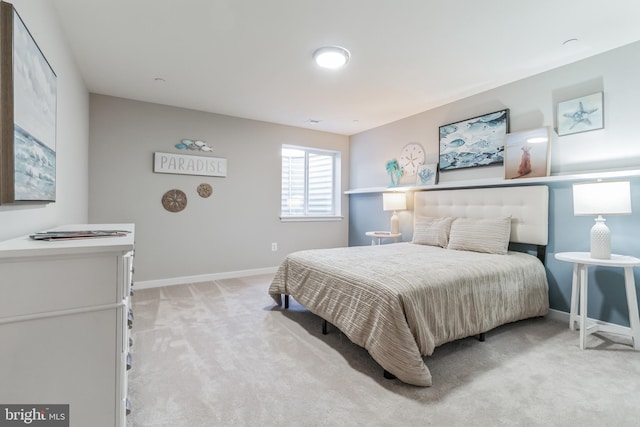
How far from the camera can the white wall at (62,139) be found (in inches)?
55.9

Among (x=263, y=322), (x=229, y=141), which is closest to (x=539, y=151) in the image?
(x=263, y=322)

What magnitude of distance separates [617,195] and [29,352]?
130 inches

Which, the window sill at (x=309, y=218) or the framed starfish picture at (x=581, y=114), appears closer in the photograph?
the framed starfish picture at (x=581, y=114)

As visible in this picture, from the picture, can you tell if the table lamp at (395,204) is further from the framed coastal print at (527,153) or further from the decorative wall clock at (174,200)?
the decorative wall clock at (174,200)

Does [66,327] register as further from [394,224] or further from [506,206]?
[394,224]

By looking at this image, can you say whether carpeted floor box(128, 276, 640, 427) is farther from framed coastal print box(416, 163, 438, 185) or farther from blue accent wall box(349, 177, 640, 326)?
framed coastal print box(416, 163, 438, 185)

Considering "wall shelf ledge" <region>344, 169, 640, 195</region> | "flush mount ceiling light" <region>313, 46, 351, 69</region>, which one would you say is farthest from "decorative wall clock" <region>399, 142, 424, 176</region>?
"flush mount ceiling light" <region>313, 46, 351, 69</region>

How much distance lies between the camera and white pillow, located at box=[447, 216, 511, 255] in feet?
9.37

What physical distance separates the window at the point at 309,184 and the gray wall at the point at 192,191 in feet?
0.58

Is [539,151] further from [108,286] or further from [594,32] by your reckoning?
[108,286]

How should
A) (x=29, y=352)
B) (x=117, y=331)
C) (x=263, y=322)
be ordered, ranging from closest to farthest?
(x=29, y=352) < (x=117, y=331) < (x=263, y=322)

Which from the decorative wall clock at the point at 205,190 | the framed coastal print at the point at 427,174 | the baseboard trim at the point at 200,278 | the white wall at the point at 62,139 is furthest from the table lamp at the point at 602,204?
the decorative wall clock at the point at 205,190

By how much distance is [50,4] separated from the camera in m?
1.86

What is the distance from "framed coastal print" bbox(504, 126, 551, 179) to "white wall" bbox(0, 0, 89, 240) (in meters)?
3.72
